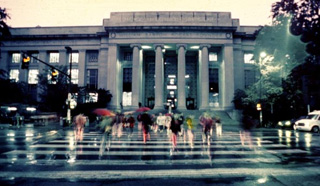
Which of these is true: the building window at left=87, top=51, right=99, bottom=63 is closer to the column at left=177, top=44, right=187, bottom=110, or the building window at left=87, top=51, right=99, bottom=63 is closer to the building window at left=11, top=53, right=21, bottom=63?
the building window at left=11, top=53, right=21, bottom=63

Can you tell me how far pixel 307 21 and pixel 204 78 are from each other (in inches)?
1179

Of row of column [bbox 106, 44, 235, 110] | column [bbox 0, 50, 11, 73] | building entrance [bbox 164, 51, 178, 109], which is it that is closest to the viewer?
row of column [bbox 106, 44, 235, 110]

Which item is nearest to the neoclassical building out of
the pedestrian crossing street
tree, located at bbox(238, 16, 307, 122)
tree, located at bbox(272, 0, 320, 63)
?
tree, located at bbox(238, 16, 307, 122)

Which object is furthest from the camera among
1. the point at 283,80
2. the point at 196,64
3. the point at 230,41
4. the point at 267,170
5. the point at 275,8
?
the point at 196,64

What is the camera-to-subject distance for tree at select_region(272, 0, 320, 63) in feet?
23.2

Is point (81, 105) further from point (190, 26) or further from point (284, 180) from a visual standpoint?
point (284, 180)

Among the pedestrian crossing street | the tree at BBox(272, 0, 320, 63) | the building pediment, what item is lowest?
the pedestrian crossing street

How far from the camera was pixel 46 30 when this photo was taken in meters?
44.7

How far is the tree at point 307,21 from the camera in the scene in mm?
7081

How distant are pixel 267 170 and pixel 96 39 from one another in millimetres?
41896

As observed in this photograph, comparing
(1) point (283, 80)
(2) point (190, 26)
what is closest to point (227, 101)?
(1) point (283, 80)

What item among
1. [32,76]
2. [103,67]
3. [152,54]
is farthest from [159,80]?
[32,76]

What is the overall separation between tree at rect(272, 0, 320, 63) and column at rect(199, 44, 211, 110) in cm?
2852

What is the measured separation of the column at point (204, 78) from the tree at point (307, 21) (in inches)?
1123
